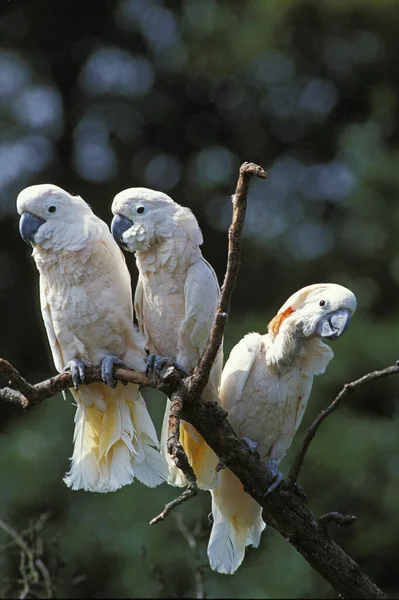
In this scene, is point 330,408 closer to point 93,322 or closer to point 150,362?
point 150,362

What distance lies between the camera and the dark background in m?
6.30

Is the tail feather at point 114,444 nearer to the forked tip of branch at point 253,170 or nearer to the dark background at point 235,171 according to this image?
the forked tip of branch at point 253,170

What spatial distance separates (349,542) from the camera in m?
6.38

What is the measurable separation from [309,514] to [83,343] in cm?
90

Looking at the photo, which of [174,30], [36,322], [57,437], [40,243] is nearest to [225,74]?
[174,30]

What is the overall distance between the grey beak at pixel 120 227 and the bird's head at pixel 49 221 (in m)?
0.09

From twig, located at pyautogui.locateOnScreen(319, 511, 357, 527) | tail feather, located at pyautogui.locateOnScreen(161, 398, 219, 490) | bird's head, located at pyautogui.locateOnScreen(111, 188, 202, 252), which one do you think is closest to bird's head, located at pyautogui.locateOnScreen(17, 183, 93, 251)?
bird's head, located at pyautogui.locateOnScreen(111, 188, 202, 252)

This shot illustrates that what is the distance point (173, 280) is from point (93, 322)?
29cm

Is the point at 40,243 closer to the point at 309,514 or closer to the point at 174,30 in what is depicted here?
the point at 309,514

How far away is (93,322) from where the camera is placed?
3.12m

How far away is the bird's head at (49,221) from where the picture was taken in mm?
3131

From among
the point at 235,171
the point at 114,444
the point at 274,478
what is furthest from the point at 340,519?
the point at 235,171

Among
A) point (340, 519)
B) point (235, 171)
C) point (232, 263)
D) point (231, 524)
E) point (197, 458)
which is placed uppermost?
point (232, 263)

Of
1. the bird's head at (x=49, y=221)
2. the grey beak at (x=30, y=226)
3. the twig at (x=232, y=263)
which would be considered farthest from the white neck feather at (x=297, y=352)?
the grey beak at (x=30, y=226)
